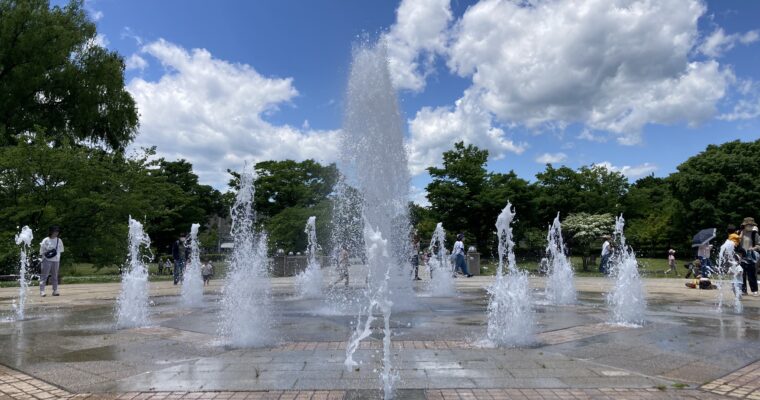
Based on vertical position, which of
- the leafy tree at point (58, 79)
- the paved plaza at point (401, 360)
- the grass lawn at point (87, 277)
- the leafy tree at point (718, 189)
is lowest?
the paved plaza at point (401, 360)

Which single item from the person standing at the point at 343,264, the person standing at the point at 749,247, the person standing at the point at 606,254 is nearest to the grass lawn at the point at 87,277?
the person standing at the point at 343,264

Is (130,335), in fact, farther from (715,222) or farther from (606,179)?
(606,179)

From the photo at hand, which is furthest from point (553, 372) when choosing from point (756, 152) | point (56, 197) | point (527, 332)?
point (756, 152)

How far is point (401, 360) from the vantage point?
5531 millimetres

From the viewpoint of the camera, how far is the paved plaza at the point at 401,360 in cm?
445

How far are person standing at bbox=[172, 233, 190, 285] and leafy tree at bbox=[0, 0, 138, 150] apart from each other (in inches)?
381

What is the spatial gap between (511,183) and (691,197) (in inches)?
535

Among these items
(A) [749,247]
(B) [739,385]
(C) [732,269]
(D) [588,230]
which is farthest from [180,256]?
(D) [588,230]

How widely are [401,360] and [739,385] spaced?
2.98 m

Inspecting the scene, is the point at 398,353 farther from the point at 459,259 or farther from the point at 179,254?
the point at 459,259

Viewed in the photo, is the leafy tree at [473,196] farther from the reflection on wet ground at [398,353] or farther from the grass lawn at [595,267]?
the reflection on wet ground at [398,353]

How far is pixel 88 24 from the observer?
90.0ft

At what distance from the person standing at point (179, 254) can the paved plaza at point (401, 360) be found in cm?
910

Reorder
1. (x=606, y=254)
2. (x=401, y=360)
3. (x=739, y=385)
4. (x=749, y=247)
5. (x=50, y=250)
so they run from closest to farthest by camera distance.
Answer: (x=739, y=385), (x=401, y=360), (x=749, y=247), (x=50, y=250), (x=606, y=254)
